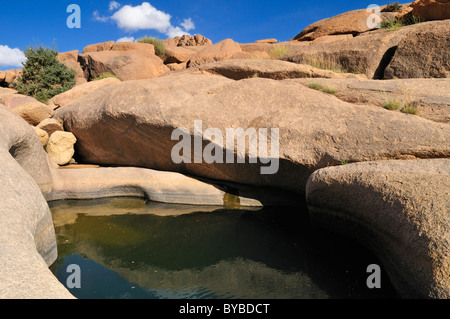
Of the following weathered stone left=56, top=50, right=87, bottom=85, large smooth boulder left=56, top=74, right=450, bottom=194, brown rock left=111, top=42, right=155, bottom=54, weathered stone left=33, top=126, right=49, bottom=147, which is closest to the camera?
large smooth boulder left=56, top=74, right=450, bottom=194

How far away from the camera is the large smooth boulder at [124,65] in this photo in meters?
14.8

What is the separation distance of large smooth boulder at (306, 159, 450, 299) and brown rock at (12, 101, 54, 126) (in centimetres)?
728

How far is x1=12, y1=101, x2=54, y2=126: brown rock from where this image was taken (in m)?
8.23

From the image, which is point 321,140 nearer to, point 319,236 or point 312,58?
point 319,236

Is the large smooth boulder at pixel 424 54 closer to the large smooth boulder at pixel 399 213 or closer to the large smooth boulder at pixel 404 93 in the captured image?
the large smooth boulder at pixel 404 93

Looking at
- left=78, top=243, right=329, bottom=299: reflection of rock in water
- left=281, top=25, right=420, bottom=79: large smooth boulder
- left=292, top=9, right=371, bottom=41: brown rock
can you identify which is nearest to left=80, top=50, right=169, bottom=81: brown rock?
left=292, top=9, right=371, bottom=41: brown rock

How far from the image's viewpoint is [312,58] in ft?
29.2

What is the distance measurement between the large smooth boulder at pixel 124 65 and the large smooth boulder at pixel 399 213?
479 inches

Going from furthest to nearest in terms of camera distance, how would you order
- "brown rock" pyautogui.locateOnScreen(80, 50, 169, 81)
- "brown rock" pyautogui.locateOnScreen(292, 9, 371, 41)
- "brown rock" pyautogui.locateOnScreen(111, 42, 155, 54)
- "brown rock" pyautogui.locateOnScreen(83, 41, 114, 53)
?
"brown rock" pyautogui.locateOnScreen(83, 41, 114, 53) < "brown rock" pyautogui.locateOnScreen(111, 42, 155, 54) < "brown rock" pyautogui.locateOnScreen(80, 50, 169, 81) < "brown rock" pyautogui.locateOnScreen(292, 9, 371, 41)

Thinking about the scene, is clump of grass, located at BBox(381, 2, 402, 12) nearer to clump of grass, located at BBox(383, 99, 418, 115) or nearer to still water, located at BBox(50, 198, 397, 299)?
clump of grass, located at BBox(383, 99, 418, 115)

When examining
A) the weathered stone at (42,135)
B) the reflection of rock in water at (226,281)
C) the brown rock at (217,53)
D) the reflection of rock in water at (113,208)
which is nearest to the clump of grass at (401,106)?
the reflection of rock in water at (113,208)

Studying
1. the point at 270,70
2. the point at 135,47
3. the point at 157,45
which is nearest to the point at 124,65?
the point at 135,47
